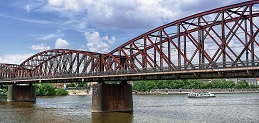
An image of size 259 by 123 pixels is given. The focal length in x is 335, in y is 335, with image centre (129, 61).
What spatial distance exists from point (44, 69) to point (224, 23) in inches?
3037

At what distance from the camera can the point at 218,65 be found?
43.6 m

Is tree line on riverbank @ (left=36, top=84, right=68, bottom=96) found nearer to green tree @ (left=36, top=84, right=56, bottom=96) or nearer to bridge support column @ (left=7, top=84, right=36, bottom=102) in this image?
green tree @ (left=36, top=84, right=56, bottom=96)

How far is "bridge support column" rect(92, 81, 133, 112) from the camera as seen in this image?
65500 millimetres

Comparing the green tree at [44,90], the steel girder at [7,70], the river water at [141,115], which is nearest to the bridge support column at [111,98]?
the river water at [141,115]

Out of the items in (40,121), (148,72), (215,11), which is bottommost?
(40,121)

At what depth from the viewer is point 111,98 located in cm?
6656

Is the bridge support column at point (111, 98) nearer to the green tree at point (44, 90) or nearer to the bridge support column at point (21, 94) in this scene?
the bridge support column at point (21, 94)

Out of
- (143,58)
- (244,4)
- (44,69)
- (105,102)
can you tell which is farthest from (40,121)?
(44,69)

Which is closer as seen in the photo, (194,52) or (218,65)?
(218,65)

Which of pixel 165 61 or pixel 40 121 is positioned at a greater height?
pixel 165 61

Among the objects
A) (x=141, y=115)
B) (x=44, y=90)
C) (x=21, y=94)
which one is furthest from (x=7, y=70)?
(x=141, y=115)

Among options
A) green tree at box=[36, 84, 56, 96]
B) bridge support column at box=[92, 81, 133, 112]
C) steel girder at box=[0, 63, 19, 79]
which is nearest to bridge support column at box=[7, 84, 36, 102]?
steel girder at box=[0, 63, 19, 79]

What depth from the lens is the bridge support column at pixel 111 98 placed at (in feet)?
215

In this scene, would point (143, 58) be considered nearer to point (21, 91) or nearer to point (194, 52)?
point (194, 52)
